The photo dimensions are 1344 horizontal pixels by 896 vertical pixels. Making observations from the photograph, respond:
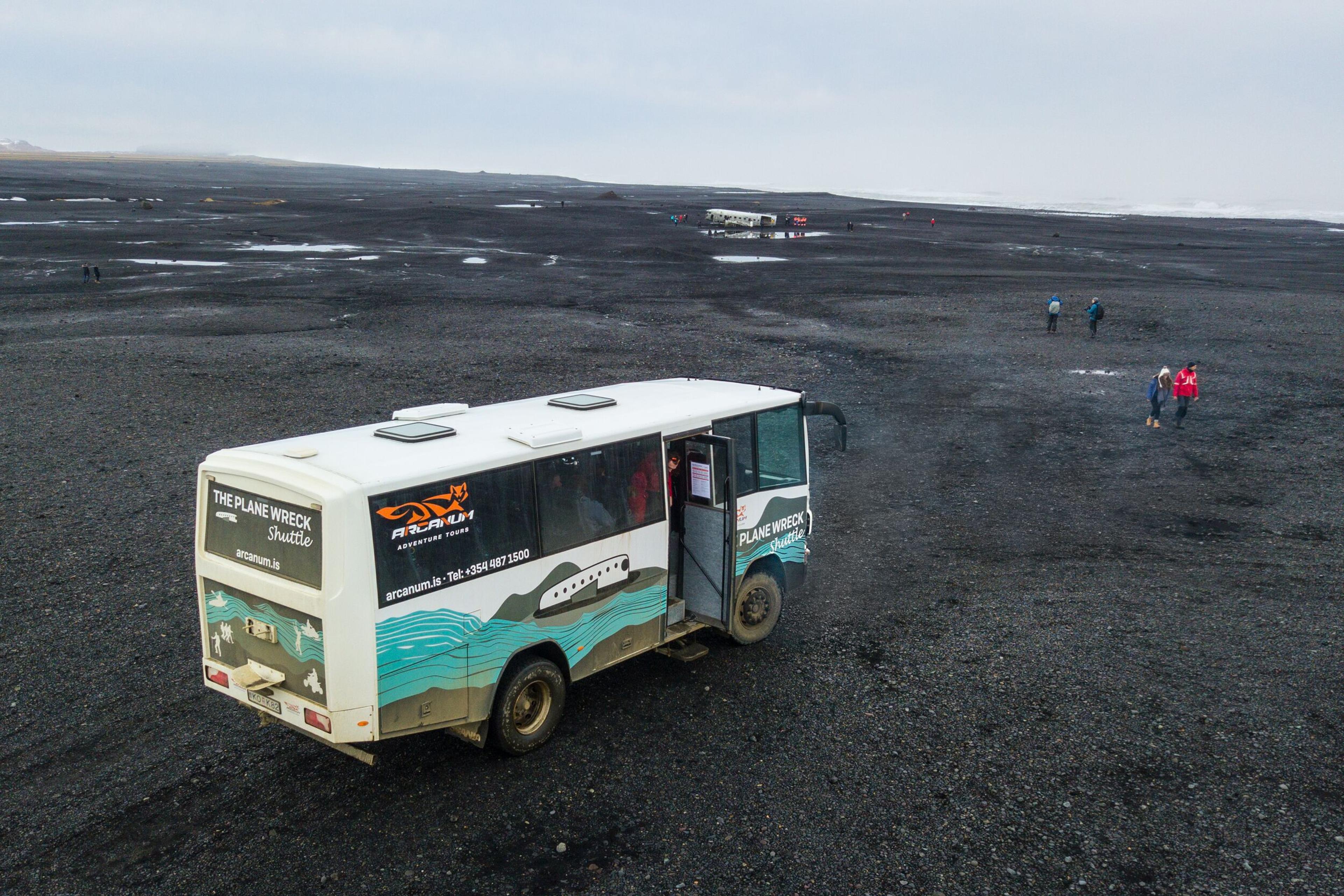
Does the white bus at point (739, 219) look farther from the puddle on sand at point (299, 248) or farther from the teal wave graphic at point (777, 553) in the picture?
the teal wave graphic at point (777, 553)

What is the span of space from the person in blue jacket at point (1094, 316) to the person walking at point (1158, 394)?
35.6 feet

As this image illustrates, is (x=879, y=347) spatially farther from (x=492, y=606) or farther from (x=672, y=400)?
(x=492, y=606)

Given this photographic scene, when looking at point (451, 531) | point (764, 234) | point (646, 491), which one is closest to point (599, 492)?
point (646, 491)

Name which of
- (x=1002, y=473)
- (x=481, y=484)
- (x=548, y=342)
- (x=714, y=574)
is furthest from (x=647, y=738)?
(x=548, y=342)

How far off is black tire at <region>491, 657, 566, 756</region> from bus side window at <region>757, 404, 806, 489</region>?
347 centimetres

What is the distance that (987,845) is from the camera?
7.56m

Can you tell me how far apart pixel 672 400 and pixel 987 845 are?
5.46 m

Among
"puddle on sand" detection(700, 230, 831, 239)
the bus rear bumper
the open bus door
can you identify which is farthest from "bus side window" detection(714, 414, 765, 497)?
"puddle on sand" detection(700, 230, 831, 239)

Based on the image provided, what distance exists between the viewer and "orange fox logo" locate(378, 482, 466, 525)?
7480 millimetres

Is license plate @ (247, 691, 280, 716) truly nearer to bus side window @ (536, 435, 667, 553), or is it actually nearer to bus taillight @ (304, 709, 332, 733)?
bus taillight @ (304, 709, 332, 733)

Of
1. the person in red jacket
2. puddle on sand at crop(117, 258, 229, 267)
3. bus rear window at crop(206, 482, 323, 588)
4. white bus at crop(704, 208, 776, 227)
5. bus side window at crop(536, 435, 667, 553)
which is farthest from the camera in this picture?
white bus at crop(704, 208, 776, 227)

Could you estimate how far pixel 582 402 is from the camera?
10.1 meters

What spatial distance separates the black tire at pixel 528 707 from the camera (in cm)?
847

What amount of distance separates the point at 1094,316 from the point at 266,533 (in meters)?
30.2
